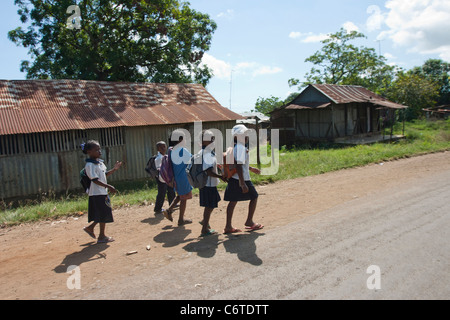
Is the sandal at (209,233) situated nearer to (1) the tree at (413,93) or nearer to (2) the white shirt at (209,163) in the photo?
(2) the white shirt at (209,163)

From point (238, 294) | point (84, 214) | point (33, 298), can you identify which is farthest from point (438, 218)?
point (84, 214)

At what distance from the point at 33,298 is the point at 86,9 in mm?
18016

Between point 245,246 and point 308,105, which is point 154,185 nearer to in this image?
point 245,246

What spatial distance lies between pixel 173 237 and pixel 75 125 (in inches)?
259

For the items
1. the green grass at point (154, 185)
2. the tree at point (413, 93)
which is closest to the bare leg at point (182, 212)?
the green grass at point (154, 185)

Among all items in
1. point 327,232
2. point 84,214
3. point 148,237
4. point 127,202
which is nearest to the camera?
point 327,232

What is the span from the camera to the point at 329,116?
2067 centimetres

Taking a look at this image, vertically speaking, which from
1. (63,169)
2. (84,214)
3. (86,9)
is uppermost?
(86,9)

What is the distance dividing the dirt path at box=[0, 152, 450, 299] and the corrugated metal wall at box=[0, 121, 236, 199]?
3.75m

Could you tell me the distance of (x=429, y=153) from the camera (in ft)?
49.9

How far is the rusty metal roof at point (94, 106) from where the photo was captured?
1023 cm

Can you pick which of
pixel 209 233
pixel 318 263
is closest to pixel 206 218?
pixel 209 233

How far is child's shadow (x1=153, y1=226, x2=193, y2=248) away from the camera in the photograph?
204 inches
